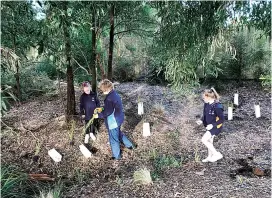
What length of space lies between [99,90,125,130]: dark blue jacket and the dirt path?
2.61ft

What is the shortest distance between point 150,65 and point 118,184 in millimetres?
7718

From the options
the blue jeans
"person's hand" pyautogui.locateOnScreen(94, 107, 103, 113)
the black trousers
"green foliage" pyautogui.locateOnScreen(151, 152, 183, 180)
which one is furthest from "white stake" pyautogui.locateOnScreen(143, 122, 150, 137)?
"person's hand" pyautogui.locateOnScreen(94, 107, 103, 113)

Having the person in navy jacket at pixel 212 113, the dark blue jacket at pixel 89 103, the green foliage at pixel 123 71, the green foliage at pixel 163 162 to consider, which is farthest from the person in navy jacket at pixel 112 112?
the green foliage at pixel 123 71

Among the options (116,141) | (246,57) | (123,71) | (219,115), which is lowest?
(116,141)

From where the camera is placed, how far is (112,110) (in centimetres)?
529

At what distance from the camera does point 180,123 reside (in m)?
7.32

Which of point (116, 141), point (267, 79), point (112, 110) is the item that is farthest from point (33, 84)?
point (267, 79)

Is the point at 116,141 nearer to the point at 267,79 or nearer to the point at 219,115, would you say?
the point at 219,115

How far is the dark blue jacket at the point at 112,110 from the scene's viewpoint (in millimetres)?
5262

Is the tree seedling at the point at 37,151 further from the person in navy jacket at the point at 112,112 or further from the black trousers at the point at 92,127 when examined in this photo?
the person in navy jacket at the point at 112,112

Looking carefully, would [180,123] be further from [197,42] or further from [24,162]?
[24,162]

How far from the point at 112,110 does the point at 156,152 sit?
1.23 m

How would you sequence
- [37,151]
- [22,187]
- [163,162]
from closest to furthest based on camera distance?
[22,187], [163,162], [37,151]

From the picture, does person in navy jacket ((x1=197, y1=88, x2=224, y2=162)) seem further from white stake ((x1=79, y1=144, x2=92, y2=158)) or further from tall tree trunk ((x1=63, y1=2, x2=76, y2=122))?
tall tree trunk ((x1=63, y1=2, x2=76, y2=122))
